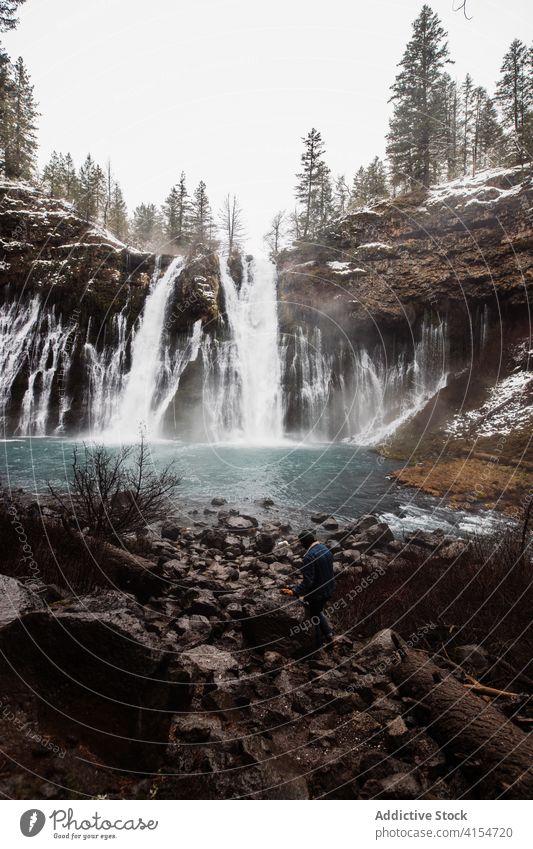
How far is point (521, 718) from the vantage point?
3035mm

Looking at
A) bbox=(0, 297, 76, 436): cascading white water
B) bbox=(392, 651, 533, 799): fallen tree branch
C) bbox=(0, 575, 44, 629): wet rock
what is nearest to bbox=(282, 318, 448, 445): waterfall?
bbox=(0, 297, 76, 436): cascading white water

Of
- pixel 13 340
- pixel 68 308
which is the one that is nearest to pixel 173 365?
pixel 68 308

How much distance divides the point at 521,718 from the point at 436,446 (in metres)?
19.5

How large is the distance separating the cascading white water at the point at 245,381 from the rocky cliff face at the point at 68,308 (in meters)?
2.78

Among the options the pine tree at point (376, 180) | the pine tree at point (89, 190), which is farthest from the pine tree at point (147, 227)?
the pine tree at point (376, 180)

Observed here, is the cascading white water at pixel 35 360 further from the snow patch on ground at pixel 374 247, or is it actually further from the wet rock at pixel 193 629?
the wet rock at pixel 193 629

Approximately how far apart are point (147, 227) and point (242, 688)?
6943 centimetres

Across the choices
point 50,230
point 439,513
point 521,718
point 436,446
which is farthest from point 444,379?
point 50,230

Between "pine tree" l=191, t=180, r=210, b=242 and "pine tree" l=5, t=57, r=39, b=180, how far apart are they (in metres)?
19.1

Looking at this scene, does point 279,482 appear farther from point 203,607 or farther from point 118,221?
point 118,221

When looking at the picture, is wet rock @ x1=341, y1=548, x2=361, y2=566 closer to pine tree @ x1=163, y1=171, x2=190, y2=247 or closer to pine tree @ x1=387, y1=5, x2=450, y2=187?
pine tree @ x1=387, y1=5, x2=450, y2=187

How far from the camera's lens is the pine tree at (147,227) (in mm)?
56531

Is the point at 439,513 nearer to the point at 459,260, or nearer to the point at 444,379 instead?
the point at 444,379

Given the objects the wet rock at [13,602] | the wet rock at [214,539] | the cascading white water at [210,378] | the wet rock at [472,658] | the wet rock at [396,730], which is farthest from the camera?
the cascading white water at [210,378]
